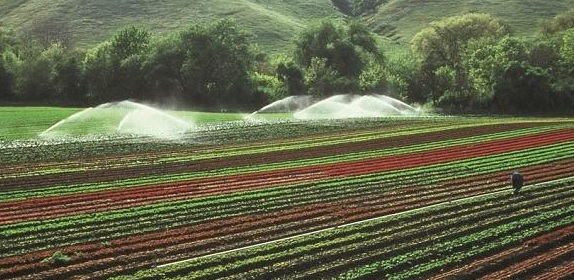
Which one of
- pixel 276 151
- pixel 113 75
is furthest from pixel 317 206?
pixel 113 75

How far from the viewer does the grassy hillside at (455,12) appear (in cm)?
15102

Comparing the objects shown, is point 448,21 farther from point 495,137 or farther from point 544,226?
point 544,226

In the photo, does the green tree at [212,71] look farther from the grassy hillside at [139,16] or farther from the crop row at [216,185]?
the crop row at [216,185]

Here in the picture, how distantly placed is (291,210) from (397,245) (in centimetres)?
658

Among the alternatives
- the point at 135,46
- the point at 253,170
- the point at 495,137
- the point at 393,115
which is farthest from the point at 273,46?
the point at 253,170

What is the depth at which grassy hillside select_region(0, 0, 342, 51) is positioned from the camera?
470 feet

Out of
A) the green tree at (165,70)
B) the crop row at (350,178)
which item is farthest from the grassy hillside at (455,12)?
the crop row at (350,178)

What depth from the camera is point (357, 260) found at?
20375 mm

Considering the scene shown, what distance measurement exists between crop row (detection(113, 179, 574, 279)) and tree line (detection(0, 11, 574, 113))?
58531 millimetres

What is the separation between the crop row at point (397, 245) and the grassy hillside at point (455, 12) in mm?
125842

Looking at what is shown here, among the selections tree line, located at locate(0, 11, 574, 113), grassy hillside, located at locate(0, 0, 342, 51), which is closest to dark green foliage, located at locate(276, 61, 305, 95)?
tree line, located at locate(0, 11, 574, 113)

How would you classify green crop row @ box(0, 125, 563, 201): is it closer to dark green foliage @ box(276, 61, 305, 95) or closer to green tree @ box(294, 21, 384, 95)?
green tree @ box(294, 21, 384, 95)

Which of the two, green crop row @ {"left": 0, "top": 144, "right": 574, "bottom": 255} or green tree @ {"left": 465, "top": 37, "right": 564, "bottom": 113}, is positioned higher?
green tree @ {"left": 465, "top": 37, "right": 564, "bottom": 113}

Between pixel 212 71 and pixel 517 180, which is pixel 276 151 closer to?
pixel 517 180
